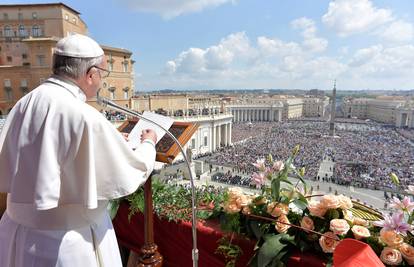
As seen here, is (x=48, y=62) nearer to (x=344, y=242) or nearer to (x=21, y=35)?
(x=21, y=35)

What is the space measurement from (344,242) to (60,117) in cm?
146

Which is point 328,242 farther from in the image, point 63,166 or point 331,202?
point 63,166

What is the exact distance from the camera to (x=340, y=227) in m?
1.70

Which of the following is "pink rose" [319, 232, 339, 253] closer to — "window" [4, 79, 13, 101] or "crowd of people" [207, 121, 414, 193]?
"crowd of people" [207, 121, 414, 193]

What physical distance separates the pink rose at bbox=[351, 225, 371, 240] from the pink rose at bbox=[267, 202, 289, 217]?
0.46 meters

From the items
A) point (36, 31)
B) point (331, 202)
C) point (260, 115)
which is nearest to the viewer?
point (331, 202)

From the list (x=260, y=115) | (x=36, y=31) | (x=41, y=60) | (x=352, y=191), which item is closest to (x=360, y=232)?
(x=352, y=191)

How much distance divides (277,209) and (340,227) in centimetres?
46

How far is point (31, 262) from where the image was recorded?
1.43 m

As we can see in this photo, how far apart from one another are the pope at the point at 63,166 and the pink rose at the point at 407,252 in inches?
59.0

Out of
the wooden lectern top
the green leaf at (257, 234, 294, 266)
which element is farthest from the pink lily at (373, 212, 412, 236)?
the wooden lectern top

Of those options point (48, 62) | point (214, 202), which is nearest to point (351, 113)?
point (48, 62)

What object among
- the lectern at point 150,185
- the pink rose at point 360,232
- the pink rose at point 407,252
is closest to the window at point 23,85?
the lectern at point 150,185

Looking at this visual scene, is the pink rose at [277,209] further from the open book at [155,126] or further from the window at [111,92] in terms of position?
the window at [111,92]
